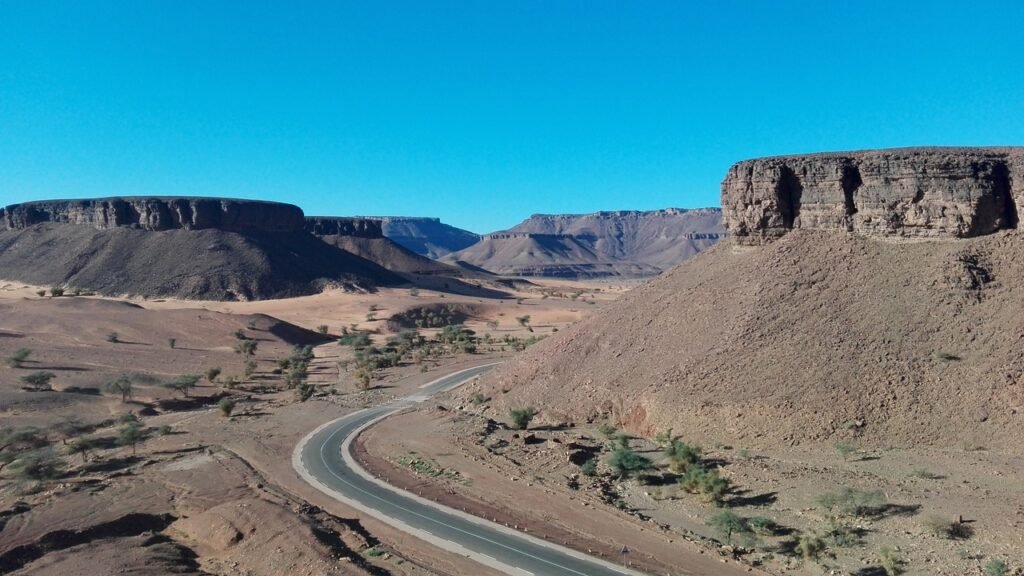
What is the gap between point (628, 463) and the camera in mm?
25016

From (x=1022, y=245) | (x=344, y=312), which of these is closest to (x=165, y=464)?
(x=1022, y=245)

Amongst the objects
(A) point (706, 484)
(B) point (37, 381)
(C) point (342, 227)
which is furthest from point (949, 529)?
(C) point (342, 227)

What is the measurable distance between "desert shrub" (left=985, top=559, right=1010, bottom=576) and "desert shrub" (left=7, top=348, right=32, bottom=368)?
177 ft

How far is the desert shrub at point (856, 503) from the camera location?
2044 cm

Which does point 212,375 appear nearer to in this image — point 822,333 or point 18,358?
point 18,358

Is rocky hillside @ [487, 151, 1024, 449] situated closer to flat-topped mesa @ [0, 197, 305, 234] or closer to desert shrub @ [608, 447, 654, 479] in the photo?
desert shrub @ [608, 447, 654, 479]

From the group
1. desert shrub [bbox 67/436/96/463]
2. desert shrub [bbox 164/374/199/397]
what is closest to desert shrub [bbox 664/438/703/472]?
desert shrub [bbox 67/436/96/463]

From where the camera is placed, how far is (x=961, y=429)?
944 inches

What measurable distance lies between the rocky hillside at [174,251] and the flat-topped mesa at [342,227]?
26.5 meters

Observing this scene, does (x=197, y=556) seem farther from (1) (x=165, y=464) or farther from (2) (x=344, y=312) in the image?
(2) (x=344, y=312)

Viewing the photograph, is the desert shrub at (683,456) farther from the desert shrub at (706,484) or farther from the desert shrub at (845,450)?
the desert shrub at (845,450)

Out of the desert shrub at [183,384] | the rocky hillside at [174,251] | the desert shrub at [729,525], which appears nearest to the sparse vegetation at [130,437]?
the desert shrub at [183,384]

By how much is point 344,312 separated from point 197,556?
7275cm

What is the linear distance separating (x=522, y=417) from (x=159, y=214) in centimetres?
10277
